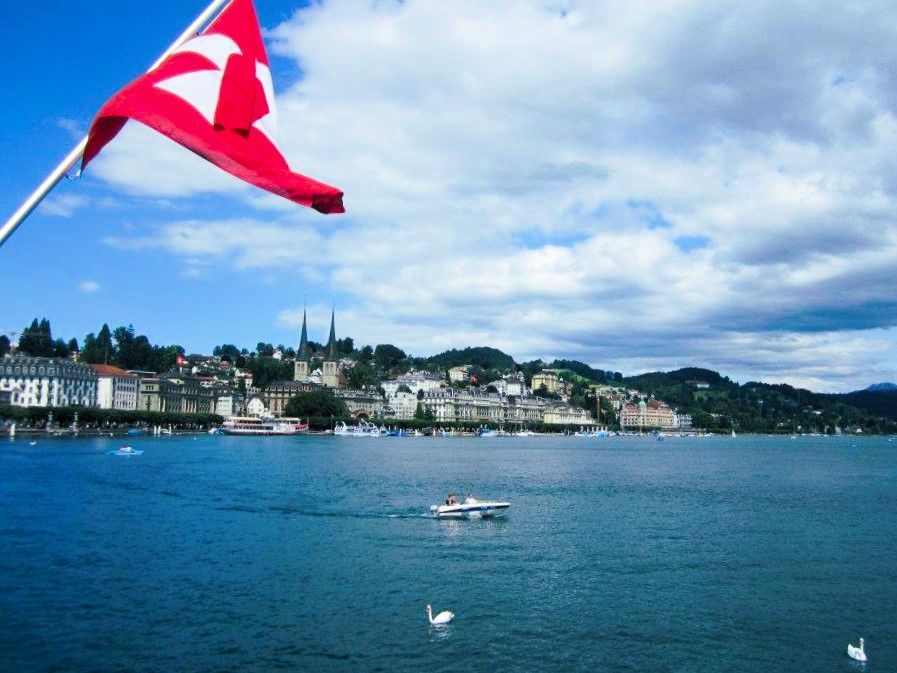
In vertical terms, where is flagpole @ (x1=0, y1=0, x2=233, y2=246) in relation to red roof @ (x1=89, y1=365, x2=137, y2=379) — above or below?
below

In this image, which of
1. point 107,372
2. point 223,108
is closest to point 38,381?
point 107,372

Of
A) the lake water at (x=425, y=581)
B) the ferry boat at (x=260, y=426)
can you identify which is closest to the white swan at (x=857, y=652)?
the lake water at (x=425, y=581)

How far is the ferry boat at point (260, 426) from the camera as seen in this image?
172125 mm

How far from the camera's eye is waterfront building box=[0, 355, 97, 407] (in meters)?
143

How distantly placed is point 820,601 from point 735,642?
5.87 meters

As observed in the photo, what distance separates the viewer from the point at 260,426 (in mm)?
175250

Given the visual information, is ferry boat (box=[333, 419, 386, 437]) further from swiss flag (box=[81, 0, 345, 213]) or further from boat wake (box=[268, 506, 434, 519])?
swiss flag (box=[81, 0, 345, 213])

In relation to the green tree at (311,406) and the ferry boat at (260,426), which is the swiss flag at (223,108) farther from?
the green tree at (311,406)

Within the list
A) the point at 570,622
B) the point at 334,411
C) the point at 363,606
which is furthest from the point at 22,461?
the point at 334,411

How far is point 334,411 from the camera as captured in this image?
7726 inches

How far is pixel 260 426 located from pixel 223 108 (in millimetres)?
171991

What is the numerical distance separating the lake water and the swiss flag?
1263cm

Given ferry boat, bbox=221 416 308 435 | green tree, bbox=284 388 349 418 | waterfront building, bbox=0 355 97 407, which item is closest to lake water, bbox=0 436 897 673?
waterfront building, bbox=0 355 97 407

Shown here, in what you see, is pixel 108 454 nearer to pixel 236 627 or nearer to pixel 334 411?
pixel 236 627
